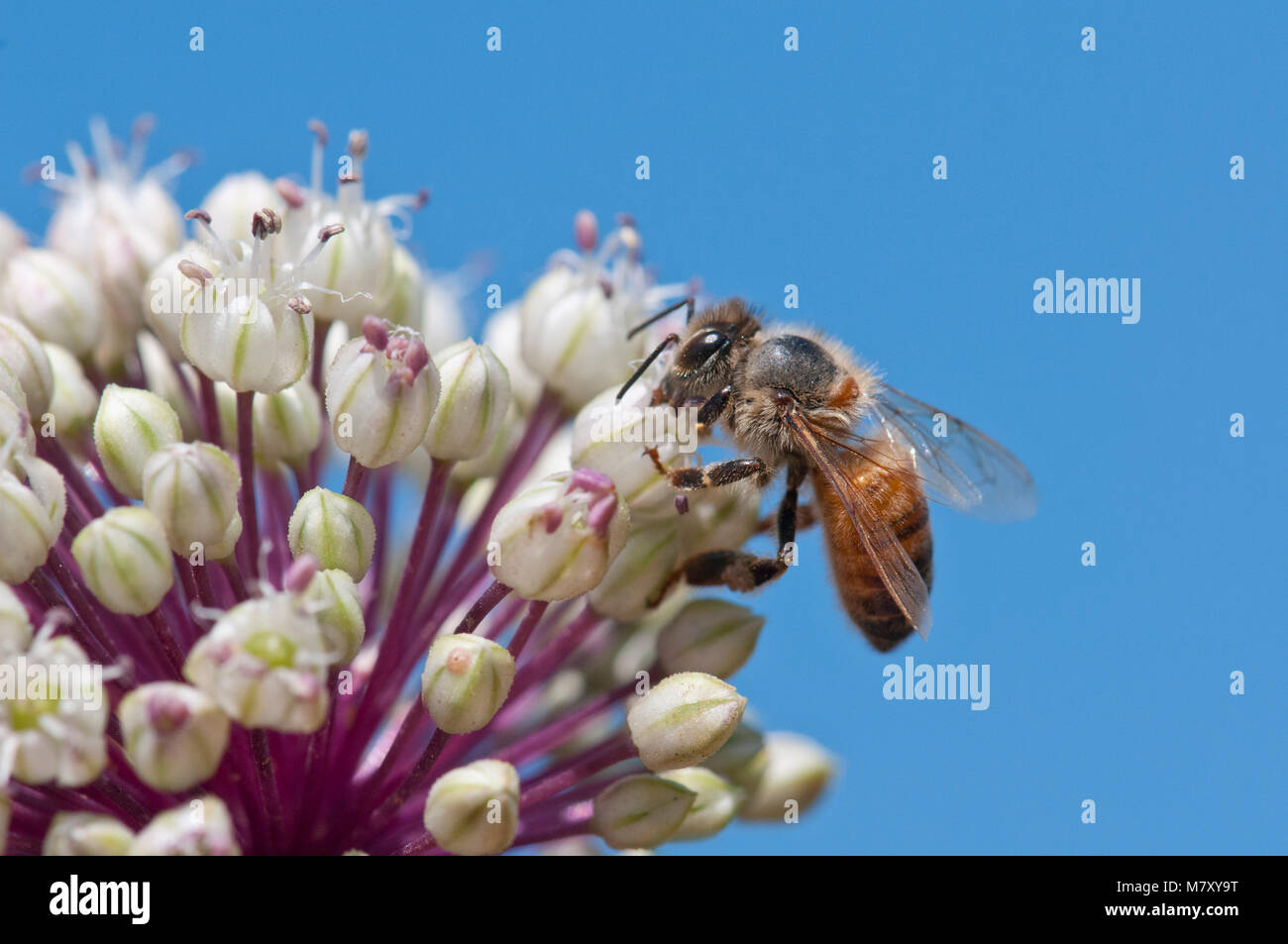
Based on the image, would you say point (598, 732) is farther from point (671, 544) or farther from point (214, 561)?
point (214, 561)

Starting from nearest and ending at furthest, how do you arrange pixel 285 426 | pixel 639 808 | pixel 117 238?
pixel 639 808 < pixel 285 426 < pixel 117 238

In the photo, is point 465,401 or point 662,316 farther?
point 662,316

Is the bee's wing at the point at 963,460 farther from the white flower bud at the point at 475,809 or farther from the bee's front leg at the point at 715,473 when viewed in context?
the white flower bud at the point at 475,809

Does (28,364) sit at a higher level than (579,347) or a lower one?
lower

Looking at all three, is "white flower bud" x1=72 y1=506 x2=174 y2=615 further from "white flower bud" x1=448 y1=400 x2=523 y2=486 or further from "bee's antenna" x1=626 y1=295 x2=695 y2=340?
"bee's antenna" x1=626 y1=295 x2=695 y2=340

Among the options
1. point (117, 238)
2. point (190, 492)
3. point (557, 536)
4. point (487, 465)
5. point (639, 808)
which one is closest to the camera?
point (190, 492)

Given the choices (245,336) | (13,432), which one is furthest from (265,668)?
(245,336)

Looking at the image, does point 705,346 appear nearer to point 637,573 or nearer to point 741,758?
point 637,573
